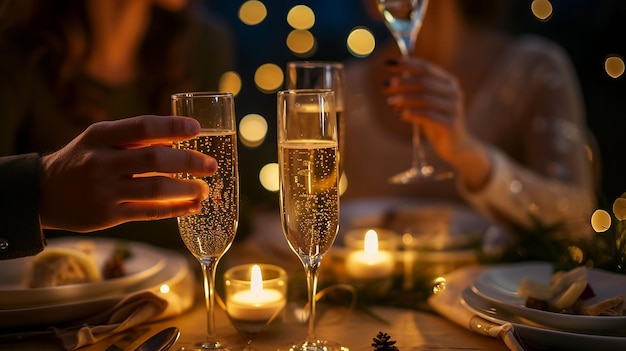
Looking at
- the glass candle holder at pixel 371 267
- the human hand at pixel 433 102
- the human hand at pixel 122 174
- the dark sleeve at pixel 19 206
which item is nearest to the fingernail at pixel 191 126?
the human hand at pixel 122 174

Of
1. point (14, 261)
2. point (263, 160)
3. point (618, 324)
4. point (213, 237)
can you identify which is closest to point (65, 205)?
point (213, 237)

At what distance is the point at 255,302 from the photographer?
96cm

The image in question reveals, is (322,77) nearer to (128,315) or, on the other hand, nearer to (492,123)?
(128,315)

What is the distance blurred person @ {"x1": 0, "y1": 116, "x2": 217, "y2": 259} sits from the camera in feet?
2.57

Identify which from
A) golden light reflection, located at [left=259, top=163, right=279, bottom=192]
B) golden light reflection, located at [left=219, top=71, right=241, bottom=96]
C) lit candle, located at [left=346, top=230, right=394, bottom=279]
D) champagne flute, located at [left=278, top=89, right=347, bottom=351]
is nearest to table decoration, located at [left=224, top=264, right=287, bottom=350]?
champagne flute, located at [left=278, top=89, right=347, bottom=351]

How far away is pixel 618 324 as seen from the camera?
84 centimetres

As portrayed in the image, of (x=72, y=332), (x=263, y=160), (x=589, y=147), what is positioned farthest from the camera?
(x=263, y=160)

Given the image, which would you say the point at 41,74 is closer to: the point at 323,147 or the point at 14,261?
the point at 14,261

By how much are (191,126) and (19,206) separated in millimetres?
266

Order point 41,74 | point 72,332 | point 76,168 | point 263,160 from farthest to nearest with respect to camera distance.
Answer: point 263,160 < point 41,74 < point 72,332 < point 76,168

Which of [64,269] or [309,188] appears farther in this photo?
[64,269]

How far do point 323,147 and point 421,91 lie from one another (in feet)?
1.85

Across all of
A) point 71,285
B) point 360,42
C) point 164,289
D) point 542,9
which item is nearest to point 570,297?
point 164,289

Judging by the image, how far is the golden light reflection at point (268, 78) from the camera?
10.0 feet
